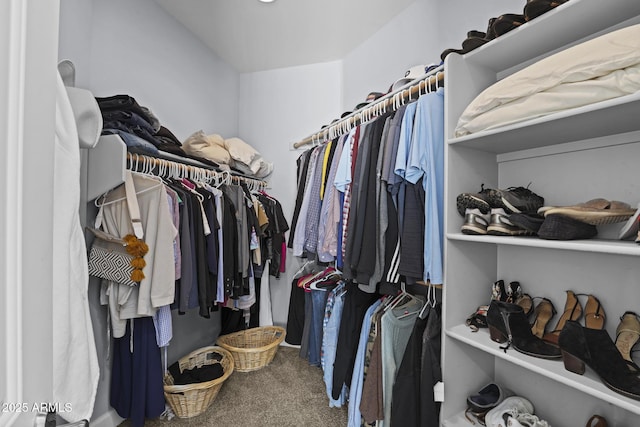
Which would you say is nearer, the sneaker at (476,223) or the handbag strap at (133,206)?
the sneaker at (476,223)

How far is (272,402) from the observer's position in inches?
69.5

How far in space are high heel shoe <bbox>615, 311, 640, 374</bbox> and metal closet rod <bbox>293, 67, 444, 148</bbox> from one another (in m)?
1.05

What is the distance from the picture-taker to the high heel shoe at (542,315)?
1072 mm

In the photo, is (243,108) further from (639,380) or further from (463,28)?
(639,380)

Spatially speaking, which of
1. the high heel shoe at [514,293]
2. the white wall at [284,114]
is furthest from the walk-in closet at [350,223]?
the white wall at [284,114]

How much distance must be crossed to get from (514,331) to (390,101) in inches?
45.2

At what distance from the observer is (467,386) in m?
1.18

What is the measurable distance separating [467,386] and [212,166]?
195 cm

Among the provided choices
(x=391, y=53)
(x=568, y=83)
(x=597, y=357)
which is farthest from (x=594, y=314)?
(x=391, y=53)

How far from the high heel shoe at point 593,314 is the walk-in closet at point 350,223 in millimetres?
11

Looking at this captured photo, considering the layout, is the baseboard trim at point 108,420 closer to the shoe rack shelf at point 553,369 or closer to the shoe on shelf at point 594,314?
the shoe rack shelf at point 553,369

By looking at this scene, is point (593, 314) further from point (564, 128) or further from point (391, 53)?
point (391, 53)

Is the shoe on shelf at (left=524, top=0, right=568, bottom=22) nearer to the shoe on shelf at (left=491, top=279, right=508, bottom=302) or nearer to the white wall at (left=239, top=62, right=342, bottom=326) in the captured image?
the shoe on shelf at (left=491, top=279, right=508, bottom=302)

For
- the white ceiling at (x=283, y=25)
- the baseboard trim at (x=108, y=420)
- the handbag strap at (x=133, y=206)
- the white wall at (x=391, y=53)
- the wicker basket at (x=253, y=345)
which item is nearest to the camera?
the handbag strap at (x=133, y=206)
